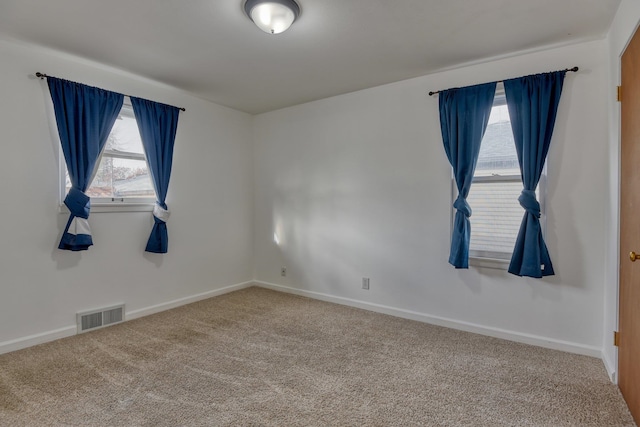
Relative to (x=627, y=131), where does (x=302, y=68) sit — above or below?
above

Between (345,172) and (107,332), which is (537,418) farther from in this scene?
(107,332)

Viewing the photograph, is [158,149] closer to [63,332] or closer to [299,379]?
[63,332]

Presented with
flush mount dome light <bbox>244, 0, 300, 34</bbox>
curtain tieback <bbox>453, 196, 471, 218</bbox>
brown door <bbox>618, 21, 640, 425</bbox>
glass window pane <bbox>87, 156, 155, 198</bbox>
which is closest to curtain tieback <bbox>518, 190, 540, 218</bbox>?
curtain tieback <bbox>453, 196, 471, 218</bbox>

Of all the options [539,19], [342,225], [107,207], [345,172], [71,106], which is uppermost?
[539,19]

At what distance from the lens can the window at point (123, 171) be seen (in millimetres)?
3283

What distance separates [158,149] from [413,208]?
9.20 feet

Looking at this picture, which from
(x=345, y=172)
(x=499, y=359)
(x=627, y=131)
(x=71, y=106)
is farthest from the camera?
(x=345, y=172)

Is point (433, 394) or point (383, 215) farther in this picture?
point (383, 215)

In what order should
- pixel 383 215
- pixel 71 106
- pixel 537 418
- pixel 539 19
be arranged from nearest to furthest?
pixel 537 418 < pixel 539 19 < pixel 71 106 < pixel 383 215

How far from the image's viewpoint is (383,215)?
3641 millimetres

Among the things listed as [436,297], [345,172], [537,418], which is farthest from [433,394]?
[345,172]

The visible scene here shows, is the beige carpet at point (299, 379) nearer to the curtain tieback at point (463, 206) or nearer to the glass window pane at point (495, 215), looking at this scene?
the glass window pane at point (495, 215)

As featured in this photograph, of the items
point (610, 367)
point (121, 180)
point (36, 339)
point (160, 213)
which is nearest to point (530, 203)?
point (610, 367)

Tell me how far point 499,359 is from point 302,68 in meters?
3.03
